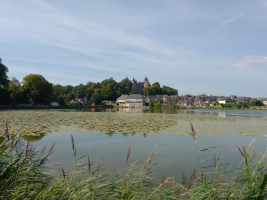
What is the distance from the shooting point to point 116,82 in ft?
333

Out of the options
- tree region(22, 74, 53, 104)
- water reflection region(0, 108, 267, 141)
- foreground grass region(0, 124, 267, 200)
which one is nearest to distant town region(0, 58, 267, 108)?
tree region(22, 74, 53, 104)

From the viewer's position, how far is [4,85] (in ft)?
123

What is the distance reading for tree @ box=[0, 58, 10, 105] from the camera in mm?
35719

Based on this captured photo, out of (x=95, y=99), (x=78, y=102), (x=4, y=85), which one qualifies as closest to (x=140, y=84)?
(x=78, y=102)

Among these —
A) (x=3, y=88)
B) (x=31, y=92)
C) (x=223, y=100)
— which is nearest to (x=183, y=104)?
(x=223, y=100)

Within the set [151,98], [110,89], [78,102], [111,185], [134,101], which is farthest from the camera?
[151,98]

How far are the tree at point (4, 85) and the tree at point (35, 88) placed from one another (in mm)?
3889

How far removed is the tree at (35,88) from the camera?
43594 millimetres

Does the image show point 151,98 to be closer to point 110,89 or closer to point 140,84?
point 110,89

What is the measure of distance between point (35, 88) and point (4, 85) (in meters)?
6.81

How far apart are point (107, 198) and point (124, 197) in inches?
14.3

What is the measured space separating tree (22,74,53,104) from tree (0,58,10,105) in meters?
3.89

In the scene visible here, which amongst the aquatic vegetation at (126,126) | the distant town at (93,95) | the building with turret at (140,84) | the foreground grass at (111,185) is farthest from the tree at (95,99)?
the foreground grass at (111,185)

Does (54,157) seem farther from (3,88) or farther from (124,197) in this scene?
(3,88)
